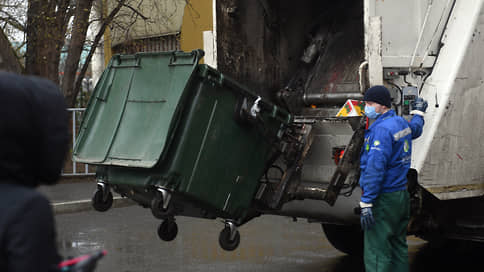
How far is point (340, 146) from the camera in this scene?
195 inches

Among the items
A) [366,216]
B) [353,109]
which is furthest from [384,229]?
[353,109]

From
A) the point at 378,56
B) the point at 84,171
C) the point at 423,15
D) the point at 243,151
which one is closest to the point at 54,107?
the point at 243,151

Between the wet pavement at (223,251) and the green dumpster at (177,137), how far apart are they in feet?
3.34

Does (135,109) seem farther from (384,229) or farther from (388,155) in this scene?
(384,229)

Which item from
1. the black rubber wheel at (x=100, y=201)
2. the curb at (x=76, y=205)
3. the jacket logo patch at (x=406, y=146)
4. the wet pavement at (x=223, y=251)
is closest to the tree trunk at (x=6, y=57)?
the curb at (x=76, y=205)

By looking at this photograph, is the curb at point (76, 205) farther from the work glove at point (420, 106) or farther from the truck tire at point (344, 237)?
the work glove at point (420, 106)

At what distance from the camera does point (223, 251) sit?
674 centimetres

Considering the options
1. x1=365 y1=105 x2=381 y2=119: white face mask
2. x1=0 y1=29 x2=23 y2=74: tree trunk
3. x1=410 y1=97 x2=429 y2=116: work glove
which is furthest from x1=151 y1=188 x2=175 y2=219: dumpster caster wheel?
x1=0 y1=29 x2=23 y2=74: tree trunk

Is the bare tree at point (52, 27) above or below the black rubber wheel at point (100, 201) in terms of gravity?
above

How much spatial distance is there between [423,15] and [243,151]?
1.54 metres

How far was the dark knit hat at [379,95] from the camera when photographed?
14.6 ft

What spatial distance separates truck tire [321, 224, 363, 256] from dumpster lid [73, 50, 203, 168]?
93.3 inches

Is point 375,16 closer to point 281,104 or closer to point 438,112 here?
point 438,112

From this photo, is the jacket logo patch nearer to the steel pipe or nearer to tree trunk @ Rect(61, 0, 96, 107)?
the steel pipe
